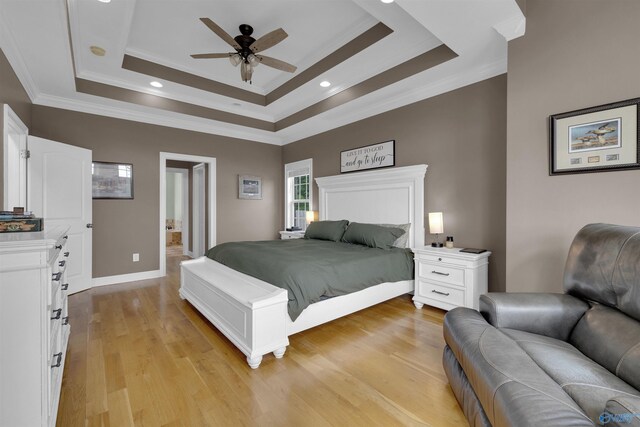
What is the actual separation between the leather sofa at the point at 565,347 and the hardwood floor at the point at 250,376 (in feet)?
1.26

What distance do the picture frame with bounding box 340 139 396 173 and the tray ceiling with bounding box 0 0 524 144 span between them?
1.72 feet

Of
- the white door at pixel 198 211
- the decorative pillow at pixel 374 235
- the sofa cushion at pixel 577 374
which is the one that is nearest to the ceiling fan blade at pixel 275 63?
the decorative pillow at pixel 374 235

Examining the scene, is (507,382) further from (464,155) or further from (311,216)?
(311,216)

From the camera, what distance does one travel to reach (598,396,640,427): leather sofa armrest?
0.73m

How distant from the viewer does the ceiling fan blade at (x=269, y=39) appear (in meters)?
2.51

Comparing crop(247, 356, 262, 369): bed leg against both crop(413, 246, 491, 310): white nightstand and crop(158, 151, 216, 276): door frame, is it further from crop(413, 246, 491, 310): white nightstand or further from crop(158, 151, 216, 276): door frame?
crop(158, 151, 216, 276): door frame

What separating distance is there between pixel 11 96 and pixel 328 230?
3.75 metres

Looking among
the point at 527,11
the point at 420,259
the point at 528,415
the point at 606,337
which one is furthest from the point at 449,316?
the point at 527,11

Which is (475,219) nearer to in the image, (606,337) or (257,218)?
(606,337)

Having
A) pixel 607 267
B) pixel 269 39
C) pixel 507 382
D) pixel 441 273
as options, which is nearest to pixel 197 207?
pixel 269 39

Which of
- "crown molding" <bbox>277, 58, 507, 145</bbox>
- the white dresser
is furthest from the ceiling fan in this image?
the white dresser

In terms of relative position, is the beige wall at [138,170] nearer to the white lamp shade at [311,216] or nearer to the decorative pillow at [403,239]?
the white lamp shade at [311,216]

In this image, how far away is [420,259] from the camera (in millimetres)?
3197

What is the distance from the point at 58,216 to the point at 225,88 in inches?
109
